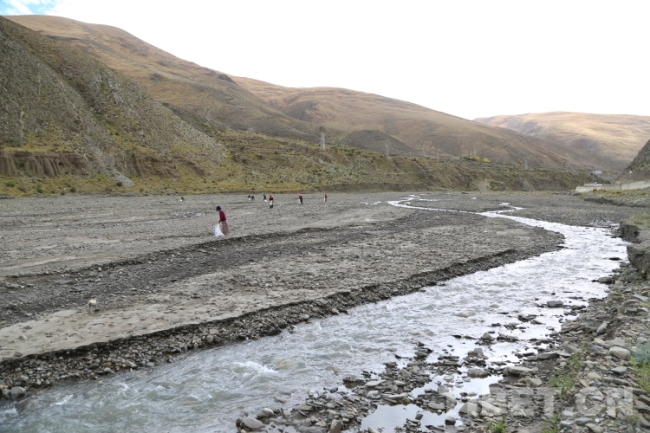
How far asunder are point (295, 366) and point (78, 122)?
65.7 metres

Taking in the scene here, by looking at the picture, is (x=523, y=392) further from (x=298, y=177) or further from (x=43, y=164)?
(x=298, y=177)

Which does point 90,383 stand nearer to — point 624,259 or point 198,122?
point 624,259

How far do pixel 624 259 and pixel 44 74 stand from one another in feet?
242

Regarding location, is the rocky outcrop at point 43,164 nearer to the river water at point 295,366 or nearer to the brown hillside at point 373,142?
the river water at point 295,366

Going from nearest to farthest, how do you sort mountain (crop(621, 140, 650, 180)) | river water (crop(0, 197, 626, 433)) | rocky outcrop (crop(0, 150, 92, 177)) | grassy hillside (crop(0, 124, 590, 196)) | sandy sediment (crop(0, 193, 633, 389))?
river water (crop(0, 197, 626, 433)), sandy sediment (crop(0, 193, 633, 389)), rocky outcrop (crop(0, 150, 92, 177)), grassy hillside (crop(0, 124, 590, 196)), mountain (crop(621, 140, 650, 180))

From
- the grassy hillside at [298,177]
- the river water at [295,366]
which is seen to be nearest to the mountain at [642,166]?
the grassy hillside at [298,177]

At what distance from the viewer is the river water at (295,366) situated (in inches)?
243

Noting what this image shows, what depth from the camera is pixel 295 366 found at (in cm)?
780

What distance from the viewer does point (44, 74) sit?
6372 cm

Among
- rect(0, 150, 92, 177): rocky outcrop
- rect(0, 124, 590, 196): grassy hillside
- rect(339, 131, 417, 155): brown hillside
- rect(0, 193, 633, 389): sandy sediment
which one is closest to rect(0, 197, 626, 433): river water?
rect(0, 193, 633, 389): sandy sediment

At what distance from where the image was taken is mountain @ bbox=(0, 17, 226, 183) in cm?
5197

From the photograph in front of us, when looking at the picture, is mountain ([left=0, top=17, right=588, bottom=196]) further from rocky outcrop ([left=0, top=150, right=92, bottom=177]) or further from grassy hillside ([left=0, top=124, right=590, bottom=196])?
grassy hillside ([left=0, top=124, right=590, bottom=196])

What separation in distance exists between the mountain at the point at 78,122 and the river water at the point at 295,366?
166 feet

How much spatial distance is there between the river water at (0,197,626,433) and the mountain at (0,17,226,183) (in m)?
50.5
